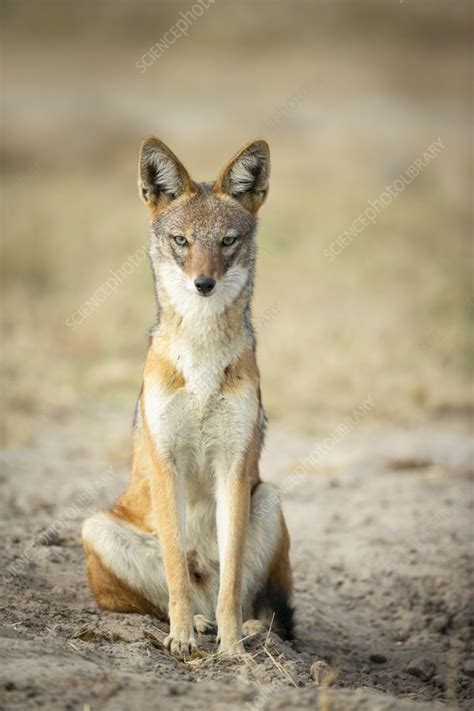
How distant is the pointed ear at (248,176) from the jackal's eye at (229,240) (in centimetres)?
41

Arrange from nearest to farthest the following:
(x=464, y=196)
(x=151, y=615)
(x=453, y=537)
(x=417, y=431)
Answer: (x=151, y=615), (x=453, y=537), (x=417, y=431), (x=464, y=196)

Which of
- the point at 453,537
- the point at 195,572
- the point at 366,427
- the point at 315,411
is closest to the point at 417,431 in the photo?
the point at 366,427

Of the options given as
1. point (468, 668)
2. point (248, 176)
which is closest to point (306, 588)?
point (468, 668)

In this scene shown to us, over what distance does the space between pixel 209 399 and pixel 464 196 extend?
75.7 feet

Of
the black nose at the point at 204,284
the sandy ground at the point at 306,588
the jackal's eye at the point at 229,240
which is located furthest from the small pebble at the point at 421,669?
the jackal's eye at the point at 229,240

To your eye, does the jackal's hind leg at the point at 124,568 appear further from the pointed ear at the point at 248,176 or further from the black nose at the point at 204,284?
the pointed ear at the point at 248,176

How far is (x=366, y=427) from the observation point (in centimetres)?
1241

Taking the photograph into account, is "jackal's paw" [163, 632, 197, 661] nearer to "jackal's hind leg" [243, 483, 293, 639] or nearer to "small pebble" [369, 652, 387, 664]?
"jackal's hind leg" [243, 483, 293, 639]

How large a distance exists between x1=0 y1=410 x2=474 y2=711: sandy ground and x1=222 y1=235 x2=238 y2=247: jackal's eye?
2.60 m

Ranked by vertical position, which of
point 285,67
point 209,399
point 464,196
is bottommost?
point 209,399

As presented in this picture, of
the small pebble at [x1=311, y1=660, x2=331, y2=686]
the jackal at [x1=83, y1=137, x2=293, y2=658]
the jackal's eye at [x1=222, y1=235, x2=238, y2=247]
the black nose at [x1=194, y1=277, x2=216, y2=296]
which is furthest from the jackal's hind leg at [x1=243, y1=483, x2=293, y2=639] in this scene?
the jackal's eye at [x1=222, y1=235, x2=238, y2=247]

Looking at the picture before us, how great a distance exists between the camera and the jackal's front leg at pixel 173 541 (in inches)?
219

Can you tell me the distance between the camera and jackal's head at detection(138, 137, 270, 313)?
577 cm

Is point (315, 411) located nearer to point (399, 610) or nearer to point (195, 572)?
point (399, 610)
